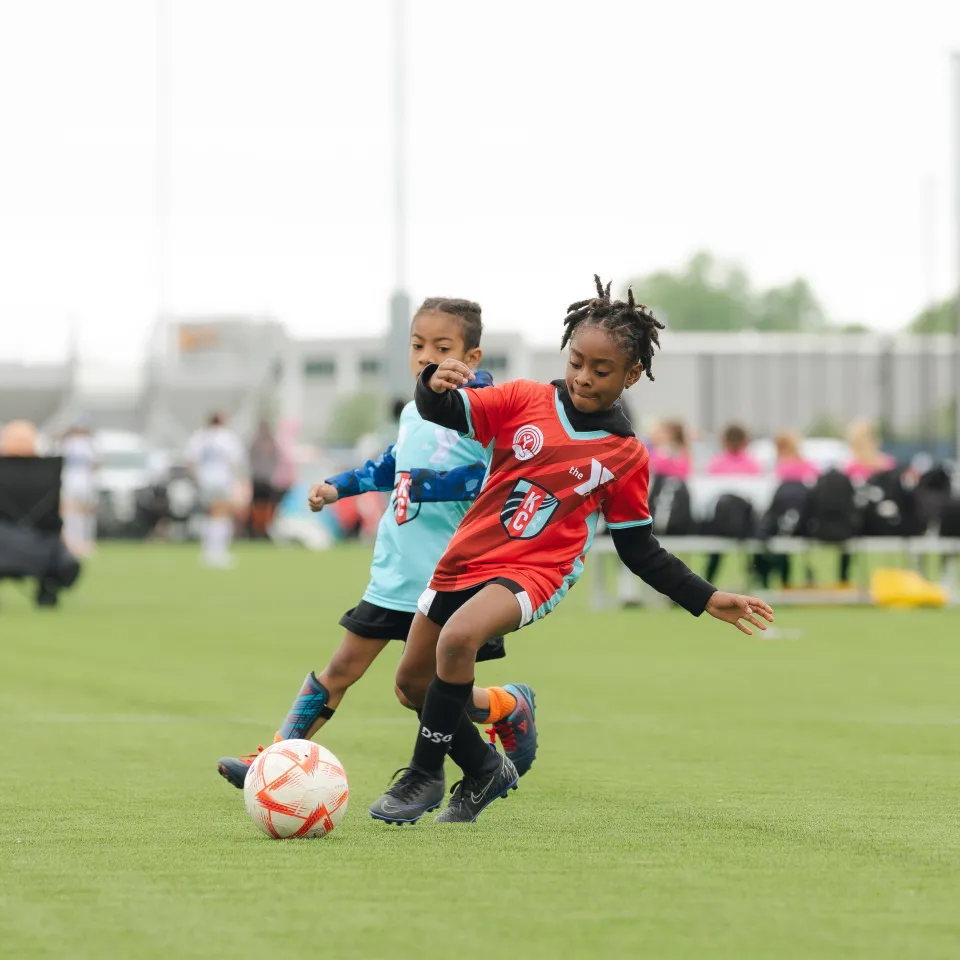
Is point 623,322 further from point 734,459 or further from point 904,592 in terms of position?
point 734,459

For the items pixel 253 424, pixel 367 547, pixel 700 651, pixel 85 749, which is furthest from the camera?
pixel 253 424

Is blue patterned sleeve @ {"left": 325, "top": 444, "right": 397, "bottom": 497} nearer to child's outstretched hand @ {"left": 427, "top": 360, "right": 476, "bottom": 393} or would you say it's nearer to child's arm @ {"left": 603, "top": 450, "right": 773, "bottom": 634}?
child's arm @ {"left": 603, "top": 450, "right": 773, "bottom": 634}

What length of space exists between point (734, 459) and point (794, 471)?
1.18m

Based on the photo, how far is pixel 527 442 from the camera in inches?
249

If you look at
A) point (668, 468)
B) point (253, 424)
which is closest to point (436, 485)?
point (668, 468)

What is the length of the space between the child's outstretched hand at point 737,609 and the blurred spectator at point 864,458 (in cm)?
1399

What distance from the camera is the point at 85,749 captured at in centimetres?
873

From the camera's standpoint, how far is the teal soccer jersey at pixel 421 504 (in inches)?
275

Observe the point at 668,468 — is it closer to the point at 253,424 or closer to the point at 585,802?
the point at 585,802

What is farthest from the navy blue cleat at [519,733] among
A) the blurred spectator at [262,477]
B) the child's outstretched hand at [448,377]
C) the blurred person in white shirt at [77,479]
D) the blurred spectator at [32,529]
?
the blurred spectator at [262,477]

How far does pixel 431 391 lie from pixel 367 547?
3078 centimetres

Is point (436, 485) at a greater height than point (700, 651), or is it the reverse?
point (436, 485)

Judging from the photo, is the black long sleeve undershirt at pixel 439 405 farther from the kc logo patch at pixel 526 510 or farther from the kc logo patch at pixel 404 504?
the kc logo patch at pixel 404 504

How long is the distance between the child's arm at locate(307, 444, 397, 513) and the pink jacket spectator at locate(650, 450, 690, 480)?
488 inches
